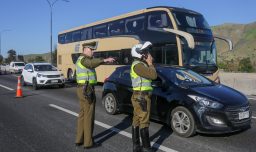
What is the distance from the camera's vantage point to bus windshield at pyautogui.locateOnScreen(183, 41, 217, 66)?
14266 mm

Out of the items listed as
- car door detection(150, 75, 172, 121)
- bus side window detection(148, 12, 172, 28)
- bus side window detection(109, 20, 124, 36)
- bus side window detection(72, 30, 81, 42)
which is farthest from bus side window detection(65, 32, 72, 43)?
car door detection(150, 75, 172, 121)

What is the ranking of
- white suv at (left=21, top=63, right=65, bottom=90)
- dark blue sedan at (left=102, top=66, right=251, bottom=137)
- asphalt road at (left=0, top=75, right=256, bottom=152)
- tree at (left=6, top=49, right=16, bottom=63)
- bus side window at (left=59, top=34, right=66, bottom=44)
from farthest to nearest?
tree at (left=6, top=49, right=16, bottom=63) → bus side window at (left=59, top=34, right=66, bottom=44) → white suv at (left=21, top=63, right=65, bottom=90) → dark blue sedan at (left=102, top=66, right=251, bottom=137) → asphalt road at (left=0, top=75, right=256, bottom=152)

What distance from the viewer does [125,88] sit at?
29.0ft

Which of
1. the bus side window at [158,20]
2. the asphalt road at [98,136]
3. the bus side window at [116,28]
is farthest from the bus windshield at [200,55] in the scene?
the asphalt road at [98,136]

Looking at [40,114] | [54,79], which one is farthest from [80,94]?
[54,79]

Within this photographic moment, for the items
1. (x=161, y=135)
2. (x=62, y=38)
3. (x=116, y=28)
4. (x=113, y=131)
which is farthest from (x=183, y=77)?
(x=62, y=38)

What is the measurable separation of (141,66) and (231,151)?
7.11 ft

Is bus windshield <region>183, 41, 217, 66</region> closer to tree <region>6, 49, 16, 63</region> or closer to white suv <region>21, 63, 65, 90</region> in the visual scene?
white suv <region>21, 63, 65, 90</region>

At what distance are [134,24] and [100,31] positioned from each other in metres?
3.63

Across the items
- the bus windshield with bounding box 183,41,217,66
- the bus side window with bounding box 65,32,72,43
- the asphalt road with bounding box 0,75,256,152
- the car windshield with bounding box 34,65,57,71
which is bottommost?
the asphalt road with bounding box 0,75,256,152

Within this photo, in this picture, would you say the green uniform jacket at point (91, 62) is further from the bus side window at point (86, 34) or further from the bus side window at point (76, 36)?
the bus side window at point (76, 36)

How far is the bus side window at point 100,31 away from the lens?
19406 millimetres

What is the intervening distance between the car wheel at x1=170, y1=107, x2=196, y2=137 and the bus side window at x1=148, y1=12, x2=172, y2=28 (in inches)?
321

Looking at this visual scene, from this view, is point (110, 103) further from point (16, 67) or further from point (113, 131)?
point (16, 67)
